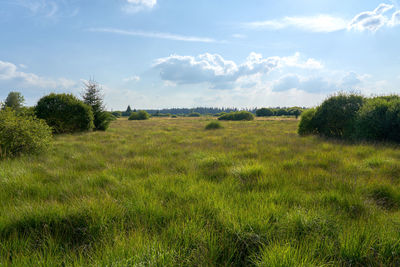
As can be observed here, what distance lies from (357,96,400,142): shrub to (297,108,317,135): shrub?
2.96 m

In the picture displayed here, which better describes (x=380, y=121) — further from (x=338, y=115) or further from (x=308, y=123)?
(x=308, y=123)

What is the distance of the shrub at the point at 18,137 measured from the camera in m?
6.23

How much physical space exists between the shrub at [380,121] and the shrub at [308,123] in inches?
117

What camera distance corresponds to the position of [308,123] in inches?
512

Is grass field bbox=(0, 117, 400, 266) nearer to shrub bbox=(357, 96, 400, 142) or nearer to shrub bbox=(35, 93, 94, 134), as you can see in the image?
shrub bbox=(357, 96, 400, 142)

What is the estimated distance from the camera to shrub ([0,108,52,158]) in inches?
245

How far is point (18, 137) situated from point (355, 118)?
16.6 meters

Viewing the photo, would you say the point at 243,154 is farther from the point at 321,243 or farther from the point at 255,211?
the point at 321,243

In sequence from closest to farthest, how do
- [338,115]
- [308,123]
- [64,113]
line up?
1. [338,115]
2. [308,123]
3. [64,113]

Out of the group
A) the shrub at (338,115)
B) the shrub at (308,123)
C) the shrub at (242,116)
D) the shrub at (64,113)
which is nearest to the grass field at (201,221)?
the shrub at (338,115)

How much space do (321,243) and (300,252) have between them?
0.38 m

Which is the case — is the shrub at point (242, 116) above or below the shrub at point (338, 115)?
above

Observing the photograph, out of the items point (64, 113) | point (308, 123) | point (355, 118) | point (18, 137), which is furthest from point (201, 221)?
point (64, 113)

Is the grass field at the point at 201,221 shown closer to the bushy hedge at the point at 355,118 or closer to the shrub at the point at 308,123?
the bushy hedge at the point at 355,118
